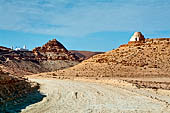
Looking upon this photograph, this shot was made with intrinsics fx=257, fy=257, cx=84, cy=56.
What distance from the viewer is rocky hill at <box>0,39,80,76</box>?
2940 inches

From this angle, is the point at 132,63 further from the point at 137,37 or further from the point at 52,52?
the point at 52,52

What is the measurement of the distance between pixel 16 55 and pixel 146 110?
72.4 meters

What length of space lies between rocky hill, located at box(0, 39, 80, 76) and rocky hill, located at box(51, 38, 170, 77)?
2459 centimetres

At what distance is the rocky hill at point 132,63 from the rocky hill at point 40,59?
24.6m

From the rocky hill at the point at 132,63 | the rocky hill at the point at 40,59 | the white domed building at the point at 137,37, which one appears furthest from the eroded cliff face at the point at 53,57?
the rocky hill at the point at 132,63

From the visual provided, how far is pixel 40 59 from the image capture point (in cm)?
8625

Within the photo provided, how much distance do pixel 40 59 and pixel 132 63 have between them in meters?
44.3

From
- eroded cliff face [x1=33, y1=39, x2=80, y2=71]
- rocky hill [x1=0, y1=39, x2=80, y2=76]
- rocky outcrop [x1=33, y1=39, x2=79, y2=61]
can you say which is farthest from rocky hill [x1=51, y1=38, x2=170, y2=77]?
rocky outcrop [x1=33, y1=39, x2=79, y2=61]

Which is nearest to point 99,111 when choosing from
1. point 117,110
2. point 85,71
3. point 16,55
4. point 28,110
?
point 117,110

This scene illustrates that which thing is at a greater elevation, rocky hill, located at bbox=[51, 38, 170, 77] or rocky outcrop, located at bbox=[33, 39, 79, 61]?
rocky outcrop, located at bbox=[33, 39, 79, 61]

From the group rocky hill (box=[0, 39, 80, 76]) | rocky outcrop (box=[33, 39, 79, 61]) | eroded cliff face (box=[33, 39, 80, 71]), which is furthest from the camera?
rocky outcrop (box=[33, 39, 79, 61])

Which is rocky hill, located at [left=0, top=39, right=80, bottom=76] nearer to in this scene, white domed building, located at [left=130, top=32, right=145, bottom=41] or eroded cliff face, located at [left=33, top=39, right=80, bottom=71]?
eroded cliff face, located at [left=33, top=39, right=80, bottom=71]

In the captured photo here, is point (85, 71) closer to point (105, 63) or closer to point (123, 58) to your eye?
point (105, 63)

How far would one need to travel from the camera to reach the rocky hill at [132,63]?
4431cm
